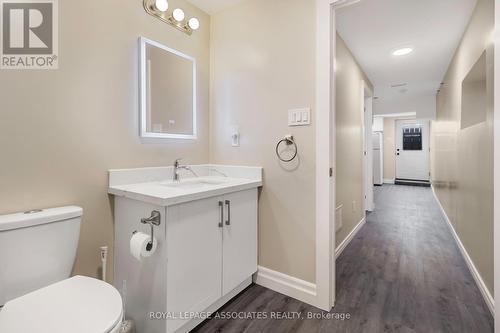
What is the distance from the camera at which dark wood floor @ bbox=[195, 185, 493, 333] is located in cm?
146

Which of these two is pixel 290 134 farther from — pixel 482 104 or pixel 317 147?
pixel 482 104

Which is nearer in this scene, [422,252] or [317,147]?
[317,147]

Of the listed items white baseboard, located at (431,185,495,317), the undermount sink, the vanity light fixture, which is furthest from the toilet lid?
white baseboard, located at (431,185,495,317)

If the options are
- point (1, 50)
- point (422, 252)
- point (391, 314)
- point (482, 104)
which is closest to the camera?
point (1, 50)

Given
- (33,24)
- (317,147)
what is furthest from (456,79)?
(33,24)

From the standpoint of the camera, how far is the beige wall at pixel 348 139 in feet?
8.15

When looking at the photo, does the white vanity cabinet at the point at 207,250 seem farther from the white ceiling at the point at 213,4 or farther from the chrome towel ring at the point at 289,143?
the white ceiling at the point at 213,4

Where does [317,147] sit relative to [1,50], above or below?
below

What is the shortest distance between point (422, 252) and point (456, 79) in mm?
2093

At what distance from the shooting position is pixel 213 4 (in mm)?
2053

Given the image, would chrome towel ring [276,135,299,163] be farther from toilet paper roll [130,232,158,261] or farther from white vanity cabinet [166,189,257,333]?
toilet paper roll [130,232,158,261]

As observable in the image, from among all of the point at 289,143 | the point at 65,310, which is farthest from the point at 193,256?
the point at 289,143

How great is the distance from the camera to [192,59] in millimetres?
2031

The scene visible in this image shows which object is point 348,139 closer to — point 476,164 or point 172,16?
point 476,164
